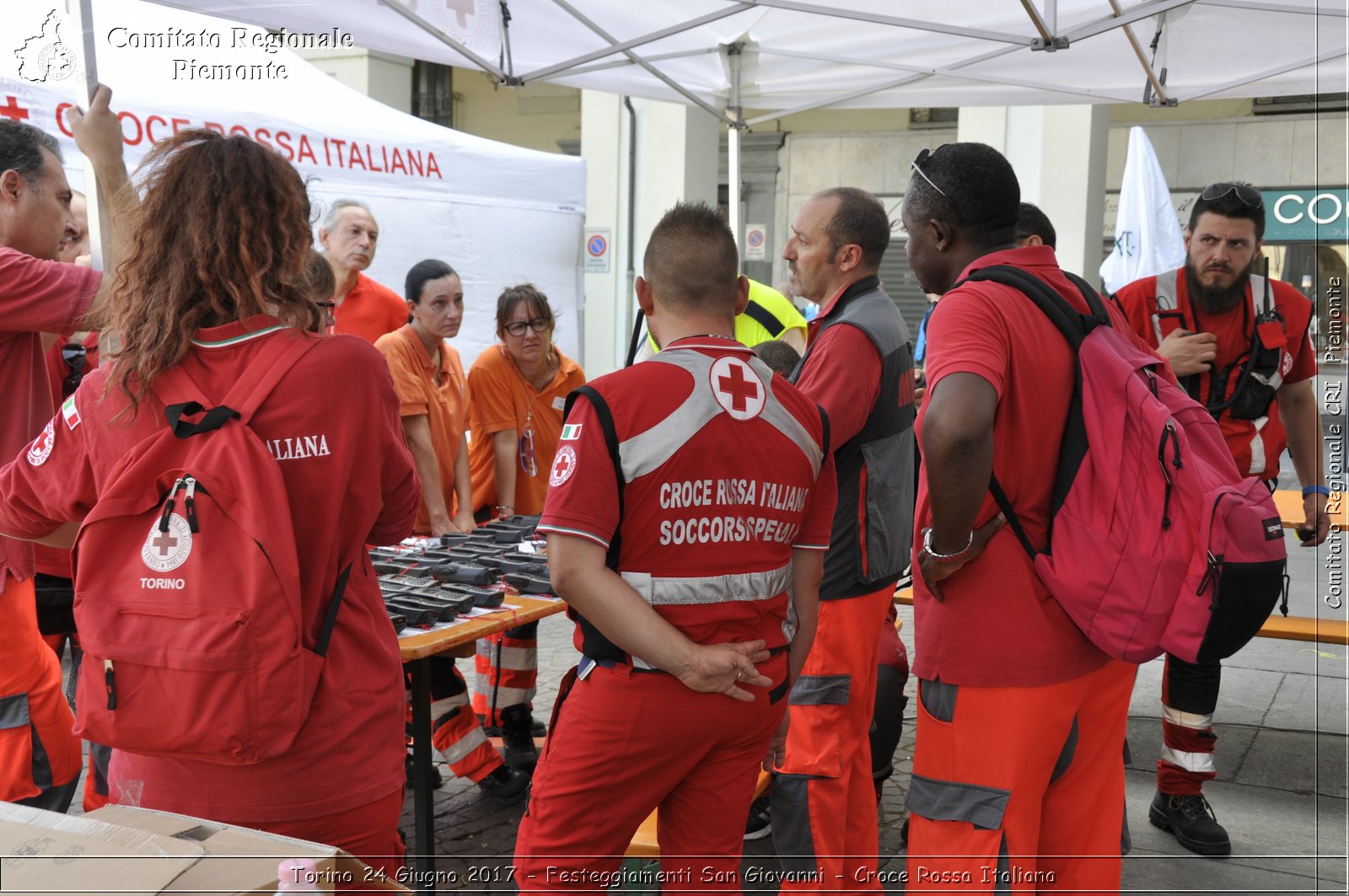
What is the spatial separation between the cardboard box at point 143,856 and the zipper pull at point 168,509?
432 millimetres

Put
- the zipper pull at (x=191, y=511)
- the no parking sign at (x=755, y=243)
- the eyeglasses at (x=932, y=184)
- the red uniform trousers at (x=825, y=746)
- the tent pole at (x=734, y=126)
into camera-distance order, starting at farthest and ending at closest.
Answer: the no parking sign at (x=755, y=243)
the tent pole at (x=734, y=126)
the red uniform trousers at (x=825, y=746)
the eyeglasses at (x=932, y=184)
the zipper pull at (x=191, y=511)

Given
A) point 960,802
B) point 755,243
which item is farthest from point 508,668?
point 755,243

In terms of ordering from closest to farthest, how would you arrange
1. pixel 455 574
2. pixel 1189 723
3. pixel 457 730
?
pixel 455 574 < pixel 1189 723 < pixel 457 730

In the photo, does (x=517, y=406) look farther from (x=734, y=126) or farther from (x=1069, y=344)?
(x=1069, y=344)

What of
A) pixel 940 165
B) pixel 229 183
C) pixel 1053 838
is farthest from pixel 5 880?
pixel 940 165

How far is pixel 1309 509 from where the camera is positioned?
461 centimetres

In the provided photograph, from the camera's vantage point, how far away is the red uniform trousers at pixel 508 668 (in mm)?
4738

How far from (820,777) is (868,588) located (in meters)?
0.53

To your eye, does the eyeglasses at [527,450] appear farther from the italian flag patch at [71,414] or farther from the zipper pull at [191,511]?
the zipper pull at [191,511]

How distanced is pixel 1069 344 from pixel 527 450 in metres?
3.13

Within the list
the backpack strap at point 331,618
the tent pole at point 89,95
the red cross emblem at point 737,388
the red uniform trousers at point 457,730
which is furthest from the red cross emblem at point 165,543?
the red uniform trousers at point 457,730

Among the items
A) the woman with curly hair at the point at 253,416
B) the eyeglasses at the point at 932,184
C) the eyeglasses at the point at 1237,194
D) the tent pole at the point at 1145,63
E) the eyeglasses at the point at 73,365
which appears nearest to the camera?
the woman with curly hair at the point at 253,416

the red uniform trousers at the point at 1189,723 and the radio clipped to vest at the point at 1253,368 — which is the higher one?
the radio clipped to vest at the point at 1253,368

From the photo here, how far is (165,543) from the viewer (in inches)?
69.6
